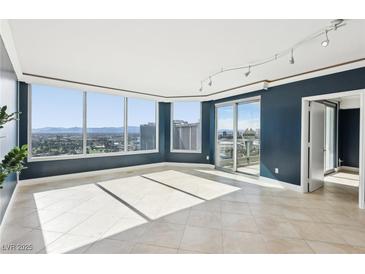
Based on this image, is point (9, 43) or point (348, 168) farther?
point (348, 168)

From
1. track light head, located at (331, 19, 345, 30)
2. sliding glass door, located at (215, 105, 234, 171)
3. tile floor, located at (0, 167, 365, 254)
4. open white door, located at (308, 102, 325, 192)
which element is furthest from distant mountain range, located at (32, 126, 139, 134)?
track light head, located at (331, 19, 345, 30)

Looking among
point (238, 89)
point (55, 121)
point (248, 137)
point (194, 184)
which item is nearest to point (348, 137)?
point (248, 137)

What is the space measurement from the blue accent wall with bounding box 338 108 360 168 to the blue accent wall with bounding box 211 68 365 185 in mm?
3389

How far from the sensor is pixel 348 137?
615 cm

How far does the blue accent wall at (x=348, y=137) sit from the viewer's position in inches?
236

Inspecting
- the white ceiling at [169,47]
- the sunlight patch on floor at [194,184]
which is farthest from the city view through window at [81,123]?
the sunlight patch on floor at [194,184]

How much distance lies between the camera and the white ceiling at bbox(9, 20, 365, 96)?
2.25m

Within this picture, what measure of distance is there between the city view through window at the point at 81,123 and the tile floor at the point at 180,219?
114 centimetres

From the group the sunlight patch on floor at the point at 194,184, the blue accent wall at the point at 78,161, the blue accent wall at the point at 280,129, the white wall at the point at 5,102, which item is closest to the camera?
the white wall at the point at 5,102

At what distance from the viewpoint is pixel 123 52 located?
3.05 meters

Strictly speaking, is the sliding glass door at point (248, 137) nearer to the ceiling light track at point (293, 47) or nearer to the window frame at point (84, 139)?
the ceiling light track at point (293, 47)

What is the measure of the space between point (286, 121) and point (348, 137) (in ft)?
11.9

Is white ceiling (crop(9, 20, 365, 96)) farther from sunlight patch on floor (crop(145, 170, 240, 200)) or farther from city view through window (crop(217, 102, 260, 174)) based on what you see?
sunlight patch on floor (crop(145, 170, 240, 200))

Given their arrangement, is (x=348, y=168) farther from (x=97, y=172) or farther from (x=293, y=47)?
(x=97, y=172)
